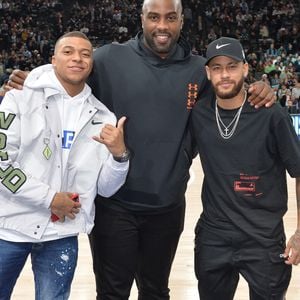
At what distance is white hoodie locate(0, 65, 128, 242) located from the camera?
2.37 meters

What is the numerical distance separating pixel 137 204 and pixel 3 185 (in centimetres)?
72

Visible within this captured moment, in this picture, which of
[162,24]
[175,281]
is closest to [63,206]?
[162,24]

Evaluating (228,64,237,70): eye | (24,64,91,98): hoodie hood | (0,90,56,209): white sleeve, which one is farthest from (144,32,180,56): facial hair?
(0,90,56,209): white sleeve

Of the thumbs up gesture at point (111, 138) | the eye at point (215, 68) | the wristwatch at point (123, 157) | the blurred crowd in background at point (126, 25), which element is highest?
the blurred crowd in background at point (126, 25)

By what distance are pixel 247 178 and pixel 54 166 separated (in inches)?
33.6

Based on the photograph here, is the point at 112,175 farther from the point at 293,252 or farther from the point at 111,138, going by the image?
the point at 293,252

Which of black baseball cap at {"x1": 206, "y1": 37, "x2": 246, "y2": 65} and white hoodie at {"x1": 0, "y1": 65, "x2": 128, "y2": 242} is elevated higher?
black baseball cap at {"x1": 206, "y1": 37, "x2": 246, "y2": 65}

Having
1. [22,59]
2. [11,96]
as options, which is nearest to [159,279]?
[11,96]

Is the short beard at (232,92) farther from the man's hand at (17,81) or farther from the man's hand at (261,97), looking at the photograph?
the man's hand at (17,81)

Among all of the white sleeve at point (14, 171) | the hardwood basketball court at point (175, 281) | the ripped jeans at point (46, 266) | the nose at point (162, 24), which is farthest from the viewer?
the hardwood basketball court at point (175, 281)

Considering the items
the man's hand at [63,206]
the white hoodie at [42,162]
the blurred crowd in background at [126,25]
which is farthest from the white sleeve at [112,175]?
the blurred crowd in background at [126,25]

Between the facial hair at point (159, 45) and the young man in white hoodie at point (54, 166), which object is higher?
the facial hair at point (159, 45)

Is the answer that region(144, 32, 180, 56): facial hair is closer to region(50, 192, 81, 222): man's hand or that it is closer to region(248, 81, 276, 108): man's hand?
region(248, 81, 276, 108): man's hand

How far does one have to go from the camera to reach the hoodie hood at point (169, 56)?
287 centimetres
